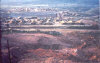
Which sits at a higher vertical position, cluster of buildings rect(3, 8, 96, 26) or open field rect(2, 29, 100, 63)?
cluster of buildings rect(3, 8, 96, 26)

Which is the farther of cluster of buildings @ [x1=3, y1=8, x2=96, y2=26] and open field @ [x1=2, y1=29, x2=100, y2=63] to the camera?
cluster of buildings @ [x1=3, y1=8, x2=96, y2=26]

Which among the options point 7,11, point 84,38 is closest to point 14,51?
point 7,11

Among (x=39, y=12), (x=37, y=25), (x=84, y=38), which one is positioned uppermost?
(x=39, y=12)

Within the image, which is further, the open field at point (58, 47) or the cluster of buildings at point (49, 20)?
the cluster of buildings at point (49, 20)

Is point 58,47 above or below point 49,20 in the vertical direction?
below

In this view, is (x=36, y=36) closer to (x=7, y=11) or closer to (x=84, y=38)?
(x=7, y=11)

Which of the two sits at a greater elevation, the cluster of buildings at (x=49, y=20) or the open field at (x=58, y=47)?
the cluster of buildings at (x=49, y=20)

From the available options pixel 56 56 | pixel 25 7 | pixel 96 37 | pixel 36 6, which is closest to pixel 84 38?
pixel 96 37

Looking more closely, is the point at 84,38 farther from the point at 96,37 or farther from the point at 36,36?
the point at 36,36

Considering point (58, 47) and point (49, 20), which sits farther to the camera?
point (49, 20)

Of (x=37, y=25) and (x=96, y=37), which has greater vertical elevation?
(x=37, y=25)
